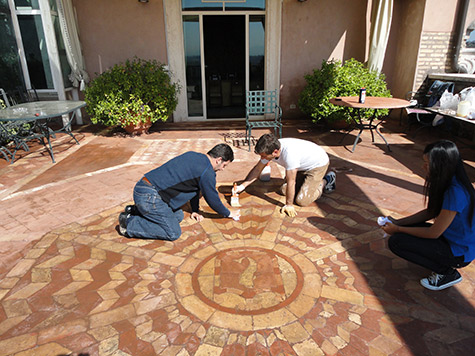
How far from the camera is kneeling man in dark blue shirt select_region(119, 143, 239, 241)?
3250 millimetres

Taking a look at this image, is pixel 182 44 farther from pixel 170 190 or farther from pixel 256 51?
pixel 170 190

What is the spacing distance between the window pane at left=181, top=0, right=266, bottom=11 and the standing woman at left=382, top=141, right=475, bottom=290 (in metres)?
7.33

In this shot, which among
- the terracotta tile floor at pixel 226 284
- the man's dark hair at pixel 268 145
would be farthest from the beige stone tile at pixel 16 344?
the man's dark hair at pixel 268 145

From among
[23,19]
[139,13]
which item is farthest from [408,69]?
[23,19]

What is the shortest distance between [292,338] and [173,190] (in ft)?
5.87

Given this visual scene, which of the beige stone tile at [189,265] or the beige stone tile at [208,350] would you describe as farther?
the beige stone tile at [189,265]

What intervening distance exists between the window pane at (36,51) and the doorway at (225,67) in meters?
4.22

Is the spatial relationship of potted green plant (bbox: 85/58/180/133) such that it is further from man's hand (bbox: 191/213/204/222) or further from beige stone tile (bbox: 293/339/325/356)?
beige stone tile (bbox: 293/339/325/356)

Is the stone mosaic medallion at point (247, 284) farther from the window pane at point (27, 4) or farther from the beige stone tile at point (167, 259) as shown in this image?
the window pane at point (27, 4)

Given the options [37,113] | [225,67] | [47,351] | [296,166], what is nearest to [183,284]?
[47,351]

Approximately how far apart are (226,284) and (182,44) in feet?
23.6

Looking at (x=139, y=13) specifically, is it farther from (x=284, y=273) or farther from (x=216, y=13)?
(x=284, y=273)

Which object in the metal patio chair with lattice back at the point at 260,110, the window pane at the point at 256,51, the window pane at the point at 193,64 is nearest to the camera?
the metal patio chair with lattice back at the point at 260,110

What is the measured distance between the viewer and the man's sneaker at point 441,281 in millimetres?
2645
